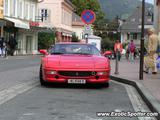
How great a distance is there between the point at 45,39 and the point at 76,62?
50889 mm

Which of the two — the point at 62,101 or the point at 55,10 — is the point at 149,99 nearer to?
the point at 62,101

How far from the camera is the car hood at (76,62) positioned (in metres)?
14.3

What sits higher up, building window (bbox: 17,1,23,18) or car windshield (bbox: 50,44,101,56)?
building window (bbox: 17,1,23,18)

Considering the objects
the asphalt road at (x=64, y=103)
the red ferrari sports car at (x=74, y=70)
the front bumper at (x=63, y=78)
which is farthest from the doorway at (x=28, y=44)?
the asphalt road at (x=64, y=103)

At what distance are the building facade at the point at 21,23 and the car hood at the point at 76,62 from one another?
29981 millimetres

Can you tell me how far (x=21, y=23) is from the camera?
50312 mm

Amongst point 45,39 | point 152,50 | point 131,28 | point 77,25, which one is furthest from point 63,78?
point 131,28

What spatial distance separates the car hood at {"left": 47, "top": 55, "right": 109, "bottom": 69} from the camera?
47.0ft

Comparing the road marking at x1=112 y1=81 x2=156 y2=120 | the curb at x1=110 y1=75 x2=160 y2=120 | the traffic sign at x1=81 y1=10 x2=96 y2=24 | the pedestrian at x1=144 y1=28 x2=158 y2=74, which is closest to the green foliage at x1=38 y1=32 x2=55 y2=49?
the traffic sign at x1=81 y1=10 x2=96 y2=24

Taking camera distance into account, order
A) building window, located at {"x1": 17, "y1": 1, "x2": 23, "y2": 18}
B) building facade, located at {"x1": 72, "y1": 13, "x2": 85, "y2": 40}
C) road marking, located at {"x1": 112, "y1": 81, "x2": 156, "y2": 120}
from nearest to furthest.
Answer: road marking, located at {"x1": 112, "y1": 81, "x2": 156, "y2": 120}
building window, located at {"x1": 17, "y1": 1, "x2": 23, "y2": 18}
building facade, located at {"x1": 72, "y1": 13, "x2": 85, "y2": 40}

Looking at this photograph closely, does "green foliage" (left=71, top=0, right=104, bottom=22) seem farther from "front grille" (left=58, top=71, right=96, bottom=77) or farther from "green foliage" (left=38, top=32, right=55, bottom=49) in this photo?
"front grille" (left=58, top=71, right=96, bottom=77)

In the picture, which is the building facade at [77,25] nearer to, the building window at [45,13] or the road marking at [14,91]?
the building window at [45,13]

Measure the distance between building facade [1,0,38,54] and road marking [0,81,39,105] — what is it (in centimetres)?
2964

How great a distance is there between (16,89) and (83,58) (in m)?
2.34
